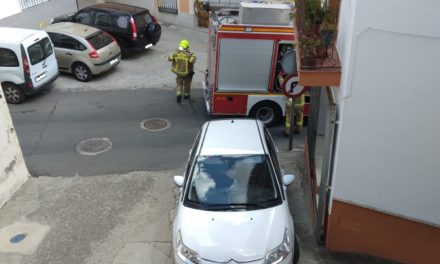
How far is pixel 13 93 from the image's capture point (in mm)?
12898

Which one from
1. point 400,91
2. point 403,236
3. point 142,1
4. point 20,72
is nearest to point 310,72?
point 400,91

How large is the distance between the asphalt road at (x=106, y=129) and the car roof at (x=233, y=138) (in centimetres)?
230

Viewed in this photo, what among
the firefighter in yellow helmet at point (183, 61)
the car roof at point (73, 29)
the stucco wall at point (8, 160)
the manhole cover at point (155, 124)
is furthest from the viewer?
the car roof at point (73, 29)

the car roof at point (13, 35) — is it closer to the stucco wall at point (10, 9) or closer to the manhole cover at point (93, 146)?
the manhole cover at point (93, 146)

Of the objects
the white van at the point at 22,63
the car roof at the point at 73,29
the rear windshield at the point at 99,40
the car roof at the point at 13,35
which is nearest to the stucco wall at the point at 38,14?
the car roof at the point at 73,29

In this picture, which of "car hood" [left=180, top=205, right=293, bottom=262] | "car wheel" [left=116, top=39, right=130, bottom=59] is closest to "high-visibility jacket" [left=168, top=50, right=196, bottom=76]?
"car wheel" [left=116, top=39, right=130, bottom=59]

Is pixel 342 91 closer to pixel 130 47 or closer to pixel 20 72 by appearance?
pixel 20 72

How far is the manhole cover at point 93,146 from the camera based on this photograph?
10477 mm

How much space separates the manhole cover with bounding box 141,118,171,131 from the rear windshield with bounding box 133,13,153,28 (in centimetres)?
576

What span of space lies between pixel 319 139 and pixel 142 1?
1463cm

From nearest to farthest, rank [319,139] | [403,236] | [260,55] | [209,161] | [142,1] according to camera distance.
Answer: [403,236] → [209,161] → [319,139] → [260,55] → [142,1]

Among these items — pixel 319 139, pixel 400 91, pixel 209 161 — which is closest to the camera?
pixel 400 91

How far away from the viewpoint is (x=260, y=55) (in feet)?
34.7

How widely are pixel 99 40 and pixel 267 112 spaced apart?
21.0 feet
